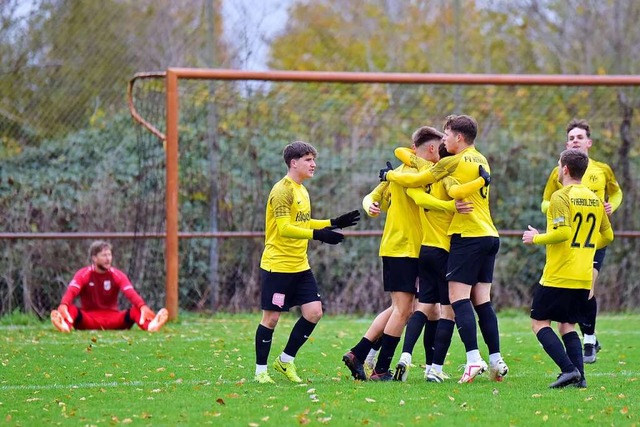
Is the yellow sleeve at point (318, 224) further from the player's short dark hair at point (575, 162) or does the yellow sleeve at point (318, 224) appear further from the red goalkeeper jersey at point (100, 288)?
the red goalkeeper jersey at point (100, 288)

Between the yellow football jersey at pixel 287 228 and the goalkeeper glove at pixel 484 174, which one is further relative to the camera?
the yellow football jersey at pixel 287 228

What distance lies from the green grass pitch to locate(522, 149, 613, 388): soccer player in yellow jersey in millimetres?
278

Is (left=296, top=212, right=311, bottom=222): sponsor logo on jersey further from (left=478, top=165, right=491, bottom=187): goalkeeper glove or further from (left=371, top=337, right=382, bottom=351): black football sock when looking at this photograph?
(left=478, top=165, right=491, bottom=187): goalkeeper glove

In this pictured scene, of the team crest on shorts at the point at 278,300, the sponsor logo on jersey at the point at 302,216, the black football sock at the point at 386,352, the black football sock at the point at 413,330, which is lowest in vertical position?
the black football sock at the point at 386,352

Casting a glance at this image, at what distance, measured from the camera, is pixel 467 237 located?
791 cm

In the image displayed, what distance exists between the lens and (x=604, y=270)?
15.7 m

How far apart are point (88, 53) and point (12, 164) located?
83.8 inches

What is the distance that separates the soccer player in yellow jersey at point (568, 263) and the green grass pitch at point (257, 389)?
0.28 meters

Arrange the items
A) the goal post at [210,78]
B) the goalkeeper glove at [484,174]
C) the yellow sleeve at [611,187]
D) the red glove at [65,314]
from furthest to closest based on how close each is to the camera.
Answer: the goal post at [210,78]
the red glove at [65,314]
the yellow sleeve at [611,187]
the goalkeeper glove at [484,174]

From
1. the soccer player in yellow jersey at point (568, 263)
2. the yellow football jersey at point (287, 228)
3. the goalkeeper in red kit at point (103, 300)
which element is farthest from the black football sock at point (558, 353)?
the goalkeeper in red kit at point (103, 300)

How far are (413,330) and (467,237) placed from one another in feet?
2.63

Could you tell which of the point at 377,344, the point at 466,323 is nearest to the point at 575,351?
the point at 466,323

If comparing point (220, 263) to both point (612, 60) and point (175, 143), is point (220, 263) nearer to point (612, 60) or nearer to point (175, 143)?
point (175, 143)

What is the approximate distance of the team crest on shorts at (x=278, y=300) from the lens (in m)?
8.21
